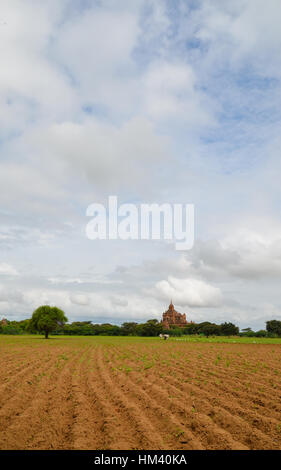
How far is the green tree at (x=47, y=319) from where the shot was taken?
253 ft

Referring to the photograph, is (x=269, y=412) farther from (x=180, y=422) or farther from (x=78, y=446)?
(x=78, y=446)

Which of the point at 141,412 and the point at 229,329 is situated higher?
the point at 141,412

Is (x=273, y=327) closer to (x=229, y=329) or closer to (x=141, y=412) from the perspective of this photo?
(x=229, y=329)

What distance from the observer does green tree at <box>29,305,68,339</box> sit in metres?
77.2

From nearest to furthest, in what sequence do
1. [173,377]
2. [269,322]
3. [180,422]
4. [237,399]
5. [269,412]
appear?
1. [180,422]
2. [269,412]
3. [237,399]
4. [173,377]
5. [269,322]

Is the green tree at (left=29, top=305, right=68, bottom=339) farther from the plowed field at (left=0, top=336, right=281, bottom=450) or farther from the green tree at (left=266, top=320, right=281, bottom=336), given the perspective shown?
the green tree at (left=266, top=320, right=281, bottom=336)

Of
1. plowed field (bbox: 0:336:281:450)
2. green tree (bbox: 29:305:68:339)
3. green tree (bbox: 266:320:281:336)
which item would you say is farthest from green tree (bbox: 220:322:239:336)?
plowed field (bbox: 0:336:281:450)

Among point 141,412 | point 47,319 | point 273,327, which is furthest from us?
point 273,327

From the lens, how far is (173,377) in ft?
63.4

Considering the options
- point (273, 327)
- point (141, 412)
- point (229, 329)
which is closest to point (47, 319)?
point (141, 412)

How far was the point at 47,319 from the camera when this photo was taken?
7719 centimetres
